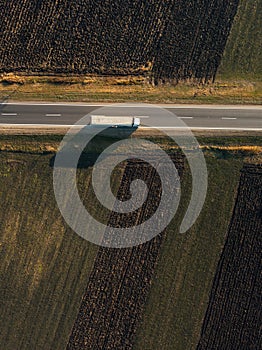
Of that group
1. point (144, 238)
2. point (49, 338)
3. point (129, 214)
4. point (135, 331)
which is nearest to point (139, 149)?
point (129, 214)

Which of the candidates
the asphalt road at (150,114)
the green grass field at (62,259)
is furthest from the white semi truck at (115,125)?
the green grass field at (62,259)

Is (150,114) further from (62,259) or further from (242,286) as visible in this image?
(242,286)

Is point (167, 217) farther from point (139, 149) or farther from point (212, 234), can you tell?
point (139, 149)

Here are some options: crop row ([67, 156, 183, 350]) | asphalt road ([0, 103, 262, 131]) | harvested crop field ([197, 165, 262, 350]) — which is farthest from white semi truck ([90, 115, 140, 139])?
harvested crop field ([197, 165, 262, 350])

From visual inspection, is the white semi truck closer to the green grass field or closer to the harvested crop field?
the green grass field

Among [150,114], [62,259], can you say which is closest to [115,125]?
[150,114]

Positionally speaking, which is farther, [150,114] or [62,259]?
[150,114]
